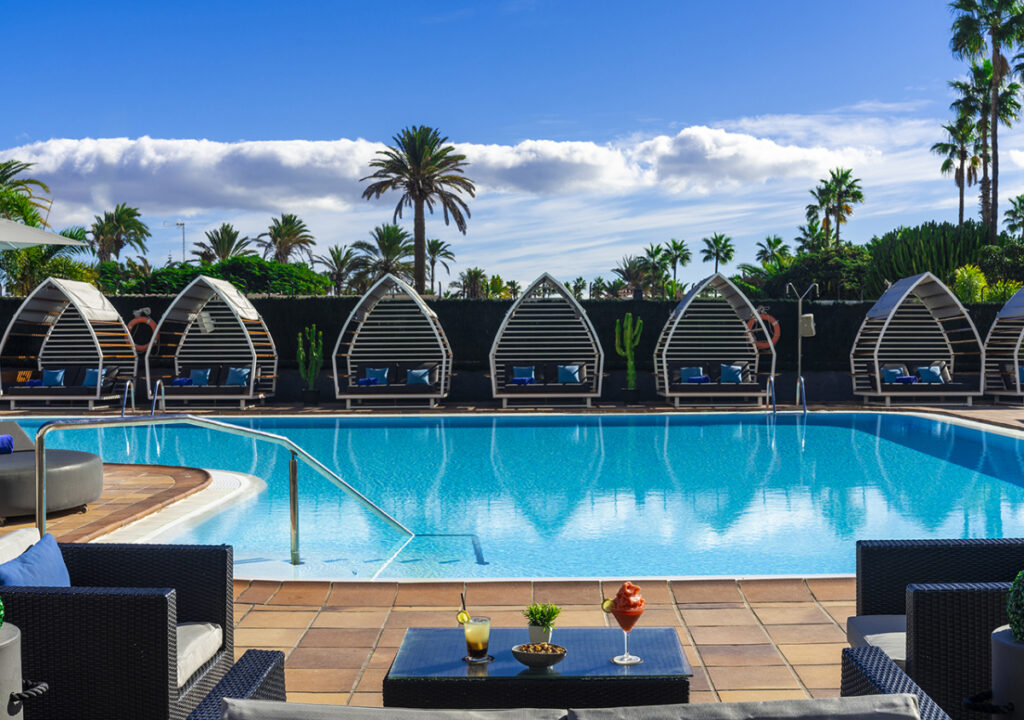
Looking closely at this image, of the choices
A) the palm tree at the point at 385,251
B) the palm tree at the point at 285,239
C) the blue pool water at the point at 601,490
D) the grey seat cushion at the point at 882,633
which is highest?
the palm tree at the point at 285,239

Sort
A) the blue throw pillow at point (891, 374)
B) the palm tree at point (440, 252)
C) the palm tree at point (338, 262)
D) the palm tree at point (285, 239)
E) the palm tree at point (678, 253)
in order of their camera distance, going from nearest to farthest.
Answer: the blue throw pillow at point (891, 374), the palm tree at point (338, 262), the palm tree at point (285, 239), the palm tree at point (440, 252), the palm tree at point (678, 253)

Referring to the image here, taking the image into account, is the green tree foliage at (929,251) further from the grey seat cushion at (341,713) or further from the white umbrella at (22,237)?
the grey seat cushion at (341,713)

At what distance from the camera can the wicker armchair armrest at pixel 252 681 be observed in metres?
2.13

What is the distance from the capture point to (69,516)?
6.73 metres

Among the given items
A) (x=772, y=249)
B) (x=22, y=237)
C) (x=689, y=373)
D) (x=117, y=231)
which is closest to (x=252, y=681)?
(x=22, y=237)

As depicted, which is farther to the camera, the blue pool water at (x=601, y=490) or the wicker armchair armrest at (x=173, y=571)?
the blue pool water at (x=601, y=490)

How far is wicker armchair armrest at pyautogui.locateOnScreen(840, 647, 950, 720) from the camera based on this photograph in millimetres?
1987

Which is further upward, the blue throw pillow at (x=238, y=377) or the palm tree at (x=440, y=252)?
the palm tree at (x=440, y=252)

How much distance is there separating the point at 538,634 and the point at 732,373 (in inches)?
572

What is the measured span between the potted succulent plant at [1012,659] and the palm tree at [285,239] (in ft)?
152

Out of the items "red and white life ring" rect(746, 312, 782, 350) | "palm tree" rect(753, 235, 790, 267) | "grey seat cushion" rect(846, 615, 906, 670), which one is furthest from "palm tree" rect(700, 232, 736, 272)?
"grey seat cushion" rect(846, 615, 906, 670)

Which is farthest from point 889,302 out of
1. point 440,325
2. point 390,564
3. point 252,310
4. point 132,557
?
point 132,557

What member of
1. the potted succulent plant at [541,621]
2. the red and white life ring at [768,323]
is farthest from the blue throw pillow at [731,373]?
the potted succulent plant at [541,621]

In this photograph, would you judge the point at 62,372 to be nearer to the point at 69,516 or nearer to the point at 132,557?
the point at 69,516
